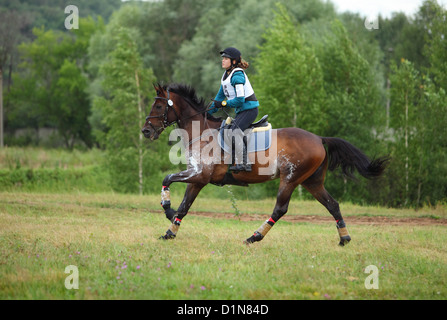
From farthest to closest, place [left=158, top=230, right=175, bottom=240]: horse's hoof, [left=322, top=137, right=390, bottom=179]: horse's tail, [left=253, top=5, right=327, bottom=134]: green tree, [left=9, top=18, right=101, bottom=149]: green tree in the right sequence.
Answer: [left=9, top=18, right=101, bottom=149]: green tree → [left=253, top=5, right=327, bottom=134]: green tree → [left=322, top=137, right=390, bottom=179]: horse's tail → [left=158, top=230, right=175, bottom=240]: horse's hoof

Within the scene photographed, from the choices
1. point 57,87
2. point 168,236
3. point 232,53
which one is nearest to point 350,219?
point 168,236

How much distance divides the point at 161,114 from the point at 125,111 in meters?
14.7

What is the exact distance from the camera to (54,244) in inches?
334

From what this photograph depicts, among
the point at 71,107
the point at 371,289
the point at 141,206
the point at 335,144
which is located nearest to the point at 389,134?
the point at 141,206

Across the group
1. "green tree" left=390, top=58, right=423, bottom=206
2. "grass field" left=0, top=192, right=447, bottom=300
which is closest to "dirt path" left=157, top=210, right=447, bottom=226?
"grass field" left=0, top=192, right=447, bottom=300

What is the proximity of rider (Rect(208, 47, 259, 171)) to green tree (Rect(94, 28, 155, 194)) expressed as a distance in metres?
14.9

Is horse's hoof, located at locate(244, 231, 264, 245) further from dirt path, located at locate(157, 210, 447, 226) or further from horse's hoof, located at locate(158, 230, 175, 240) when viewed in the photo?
dirt path, located at locate(157, 210, 447, 226)

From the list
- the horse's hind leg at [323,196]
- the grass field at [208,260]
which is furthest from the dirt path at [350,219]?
the horse's hind leg at [323,196]

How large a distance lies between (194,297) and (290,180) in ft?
13.2

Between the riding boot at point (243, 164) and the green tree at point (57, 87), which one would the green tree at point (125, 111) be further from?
the green tree at point (57, 87)

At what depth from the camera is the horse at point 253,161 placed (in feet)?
30.2

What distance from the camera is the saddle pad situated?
9.20 m

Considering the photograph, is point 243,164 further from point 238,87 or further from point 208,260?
point 208,260
